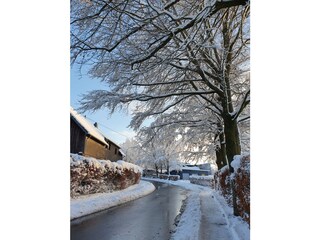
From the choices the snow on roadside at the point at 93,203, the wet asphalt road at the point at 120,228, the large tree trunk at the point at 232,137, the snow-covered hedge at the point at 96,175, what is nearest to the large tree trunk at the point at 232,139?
the large tree trunk at the point at 232,137

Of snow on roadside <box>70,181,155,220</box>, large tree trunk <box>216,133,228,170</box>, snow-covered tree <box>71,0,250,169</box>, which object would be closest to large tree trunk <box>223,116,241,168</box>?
snow-covered tree <box>71,0,250,169</box>

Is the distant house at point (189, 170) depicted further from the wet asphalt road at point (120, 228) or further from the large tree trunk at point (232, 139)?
the wet asphalt road at point (120, 228)

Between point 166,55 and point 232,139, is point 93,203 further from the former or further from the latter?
point 166,55

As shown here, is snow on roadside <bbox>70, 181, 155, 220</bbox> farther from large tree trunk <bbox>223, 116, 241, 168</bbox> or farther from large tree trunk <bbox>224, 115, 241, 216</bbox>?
large tree trunk <bbox>223, 116, 241, 168</bbox>

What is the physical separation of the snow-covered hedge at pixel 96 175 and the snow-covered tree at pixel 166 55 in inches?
49.3

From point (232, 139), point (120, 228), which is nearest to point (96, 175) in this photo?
point (120, 228)

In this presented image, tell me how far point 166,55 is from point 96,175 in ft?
11.8

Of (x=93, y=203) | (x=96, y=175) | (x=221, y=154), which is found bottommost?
(x=93, y=203)

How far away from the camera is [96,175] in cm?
566

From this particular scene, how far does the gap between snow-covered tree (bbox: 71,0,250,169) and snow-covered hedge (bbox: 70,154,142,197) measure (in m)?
1.25

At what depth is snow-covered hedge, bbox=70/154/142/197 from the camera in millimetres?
4720
